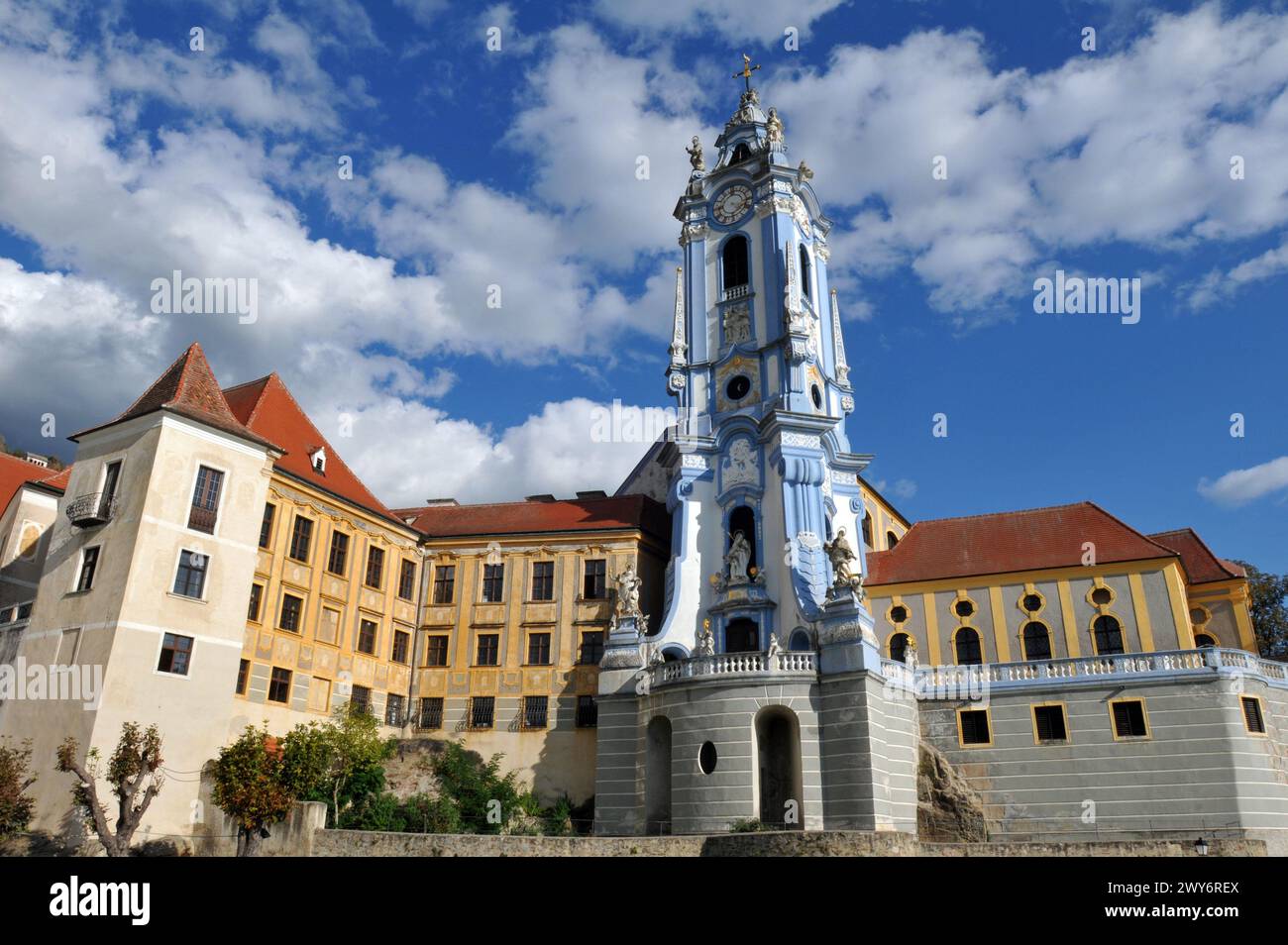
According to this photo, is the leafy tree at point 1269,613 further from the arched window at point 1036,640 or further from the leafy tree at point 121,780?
the leafy tree at point 121,780

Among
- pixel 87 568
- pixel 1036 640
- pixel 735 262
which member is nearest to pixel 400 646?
pixel 87 568

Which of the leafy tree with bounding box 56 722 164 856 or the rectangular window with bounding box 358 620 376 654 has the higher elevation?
the rectangular window with bounding box 358 620 376 654

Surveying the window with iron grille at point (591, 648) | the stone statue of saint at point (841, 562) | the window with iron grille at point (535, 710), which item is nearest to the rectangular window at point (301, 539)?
the window with iron grille at point (535, 710)

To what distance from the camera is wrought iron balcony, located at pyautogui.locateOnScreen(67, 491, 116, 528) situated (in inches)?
1180

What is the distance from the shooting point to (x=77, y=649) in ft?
92.4

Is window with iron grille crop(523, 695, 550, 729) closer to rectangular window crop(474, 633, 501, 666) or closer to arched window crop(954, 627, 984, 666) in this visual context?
rectangular window crop(474, 633, 501, 666)

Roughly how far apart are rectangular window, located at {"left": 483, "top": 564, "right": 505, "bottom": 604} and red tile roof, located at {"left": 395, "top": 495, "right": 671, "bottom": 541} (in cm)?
147

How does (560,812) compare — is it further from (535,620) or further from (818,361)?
(818,361)

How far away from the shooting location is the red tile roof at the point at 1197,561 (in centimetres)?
3569

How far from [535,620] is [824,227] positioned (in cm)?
2385

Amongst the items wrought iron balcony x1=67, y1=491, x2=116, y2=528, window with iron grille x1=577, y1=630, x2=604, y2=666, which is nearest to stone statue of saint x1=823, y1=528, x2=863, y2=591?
window with iron grille x1=577, y1=630, x2=604, y2=666

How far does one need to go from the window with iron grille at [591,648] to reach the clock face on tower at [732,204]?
20.6 meters

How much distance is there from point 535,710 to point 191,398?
16745mm
